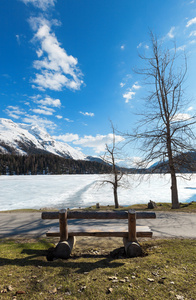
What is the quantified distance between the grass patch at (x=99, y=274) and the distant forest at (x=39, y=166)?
110 meters

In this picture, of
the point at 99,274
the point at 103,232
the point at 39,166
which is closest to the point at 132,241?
the point at 103,232

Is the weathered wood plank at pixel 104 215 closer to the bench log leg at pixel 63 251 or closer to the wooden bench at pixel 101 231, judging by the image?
the wooden bench at pixel 101 231

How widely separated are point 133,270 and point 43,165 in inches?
5872

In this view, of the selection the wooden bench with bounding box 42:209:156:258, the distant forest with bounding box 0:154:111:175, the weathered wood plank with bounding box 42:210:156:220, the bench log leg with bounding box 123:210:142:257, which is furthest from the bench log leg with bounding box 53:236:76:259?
the distant forest with bounding box 0:154:111:175

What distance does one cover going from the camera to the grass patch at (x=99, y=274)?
2.93 m

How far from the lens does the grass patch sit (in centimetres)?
293

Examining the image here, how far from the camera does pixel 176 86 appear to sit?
11.5 meters

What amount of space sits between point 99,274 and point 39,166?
14803 cm

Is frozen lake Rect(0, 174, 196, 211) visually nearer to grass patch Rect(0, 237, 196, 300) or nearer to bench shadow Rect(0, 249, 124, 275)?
grass patch Rect(0, 237, 196, 300)

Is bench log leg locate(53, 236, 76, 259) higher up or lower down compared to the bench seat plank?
lower down

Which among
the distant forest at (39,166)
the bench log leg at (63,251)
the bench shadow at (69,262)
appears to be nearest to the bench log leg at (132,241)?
the bench shadow at (69,262)

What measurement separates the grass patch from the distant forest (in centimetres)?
10970

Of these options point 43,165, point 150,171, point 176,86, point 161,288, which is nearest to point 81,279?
point 161,288

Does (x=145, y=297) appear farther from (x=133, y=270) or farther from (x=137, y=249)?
(x=137, y=249)
